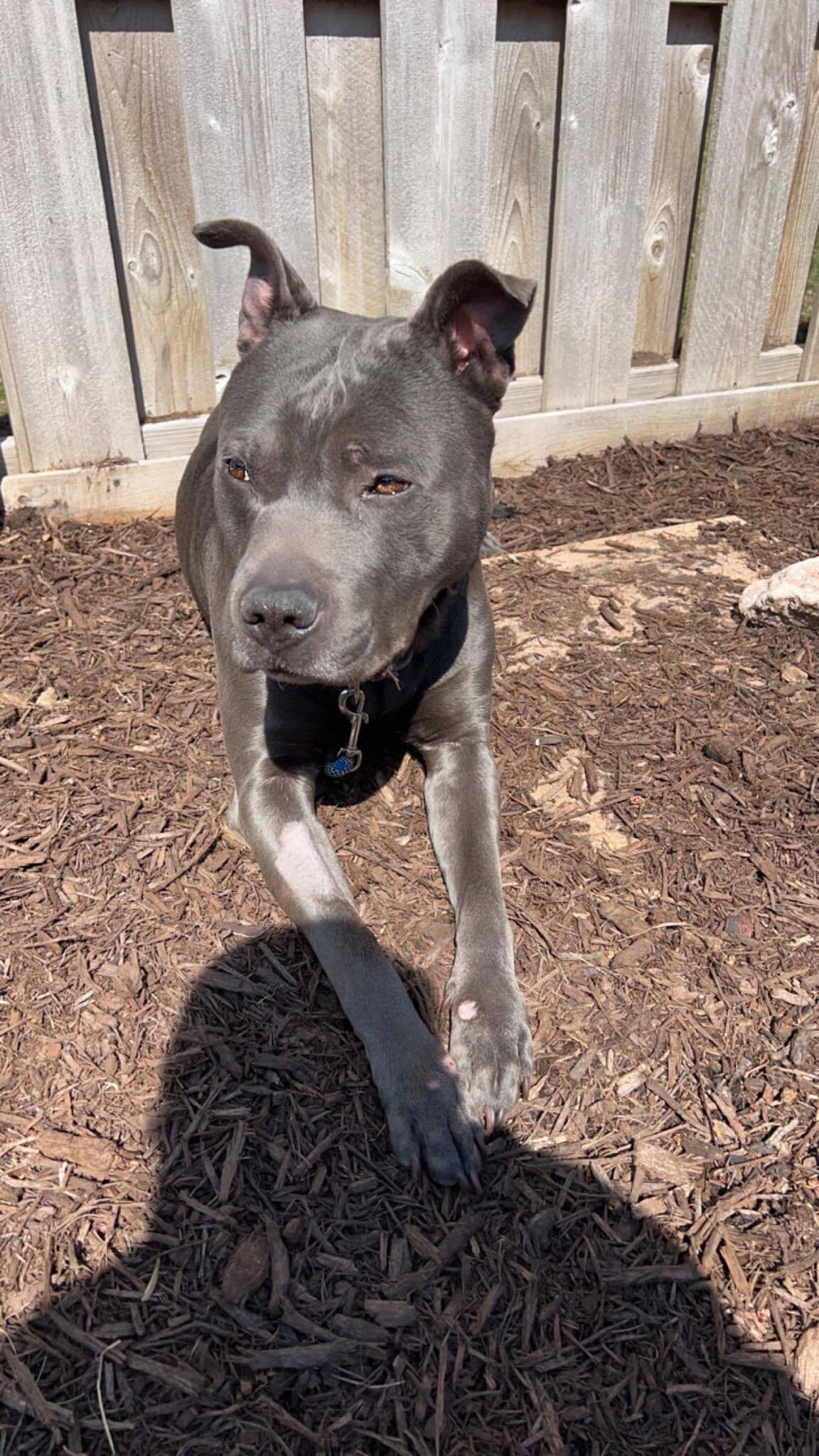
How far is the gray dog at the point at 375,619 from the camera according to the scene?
104 inches

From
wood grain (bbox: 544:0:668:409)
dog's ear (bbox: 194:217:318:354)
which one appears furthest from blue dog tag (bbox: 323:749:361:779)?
wood grain (bbox: 544:0:668:409)

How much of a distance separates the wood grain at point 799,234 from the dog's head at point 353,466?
4.11m

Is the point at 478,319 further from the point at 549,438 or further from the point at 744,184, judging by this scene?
the point at 744,184

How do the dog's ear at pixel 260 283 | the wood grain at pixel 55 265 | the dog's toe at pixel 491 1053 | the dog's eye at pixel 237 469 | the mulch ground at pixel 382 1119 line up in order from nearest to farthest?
1. the mulch ground at pixel 382 1119
2. the dog's toe at pixel 491 1053
3. the dog's eye at pixel 237 469
4. the dog's ear at pixel 260 283
5. the wood grain at pixel 55 265

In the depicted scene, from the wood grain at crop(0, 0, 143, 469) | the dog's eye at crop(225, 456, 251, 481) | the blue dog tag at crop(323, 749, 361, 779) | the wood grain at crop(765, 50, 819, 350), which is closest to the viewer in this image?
the dog's eye at crop(225, 456, 251, 481)

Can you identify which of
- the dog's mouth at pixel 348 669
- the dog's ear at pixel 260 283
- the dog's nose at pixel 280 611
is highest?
the dog's ear at pixel 260 283

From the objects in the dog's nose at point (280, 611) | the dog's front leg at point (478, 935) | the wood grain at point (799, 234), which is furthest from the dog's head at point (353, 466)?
the wood grain at point (799, 234)

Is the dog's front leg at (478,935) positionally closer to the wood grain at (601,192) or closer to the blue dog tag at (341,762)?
the blue dog tag at (341,762)

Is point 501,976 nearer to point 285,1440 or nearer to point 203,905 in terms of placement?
point 203,905

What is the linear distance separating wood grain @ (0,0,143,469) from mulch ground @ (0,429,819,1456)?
1.63m

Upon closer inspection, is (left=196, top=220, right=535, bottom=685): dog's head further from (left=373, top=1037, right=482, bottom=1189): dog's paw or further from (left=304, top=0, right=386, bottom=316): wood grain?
(left=304, top=0, right=386, bottom=316): wood grain

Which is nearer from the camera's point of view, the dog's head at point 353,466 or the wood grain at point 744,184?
the dog's head at point 353,466

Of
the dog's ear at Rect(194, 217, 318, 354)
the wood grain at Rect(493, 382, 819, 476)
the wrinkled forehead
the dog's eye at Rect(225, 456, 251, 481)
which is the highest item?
the dog's ear at Rect(194, 217, 318, 354)

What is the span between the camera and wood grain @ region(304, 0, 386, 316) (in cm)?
505
